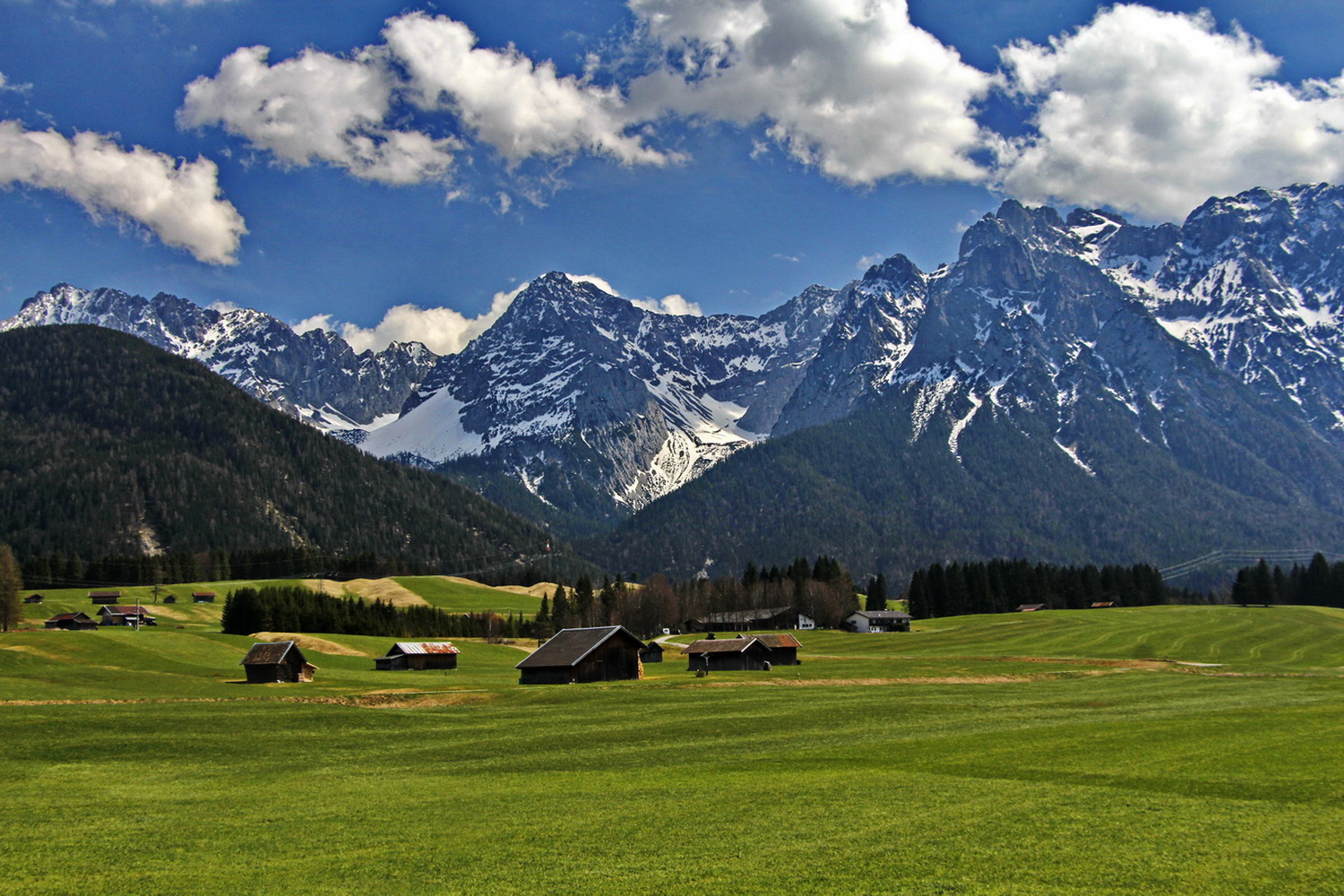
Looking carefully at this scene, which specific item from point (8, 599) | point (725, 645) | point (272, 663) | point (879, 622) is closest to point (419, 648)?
point (272, 663)

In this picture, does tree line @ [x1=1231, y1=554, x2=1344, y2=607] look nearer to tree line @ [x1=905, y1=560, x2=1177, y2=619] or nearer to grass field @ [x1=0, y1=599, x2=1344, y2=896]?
tree line @ [x1=905, y1=560, x2=1177, y2=619]

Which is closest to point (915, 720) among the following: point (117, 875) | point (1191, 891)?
point (1191, 891)

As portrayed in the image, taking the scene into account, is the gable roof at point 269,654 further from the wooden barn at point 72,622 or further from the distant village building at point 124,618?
the wooden barn at point 72,622

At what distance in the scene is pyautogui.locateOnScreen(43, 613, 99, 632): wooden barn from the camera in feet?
458

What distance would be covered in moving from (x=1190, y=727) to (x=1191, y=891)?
26.0m

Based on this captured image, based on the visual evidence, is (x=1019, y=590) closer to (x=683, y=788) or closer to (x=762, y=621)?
(x=762, y=621)

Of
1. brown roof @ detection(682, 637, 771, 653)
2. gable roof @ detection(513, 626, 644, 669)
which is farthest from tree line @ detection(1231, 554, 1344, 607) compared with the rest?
gable roof @ detection(513, 626, 644, 669)

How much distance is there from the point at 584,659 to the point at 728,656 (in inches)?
768

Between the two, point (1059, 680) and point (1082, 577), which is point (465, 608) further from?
point (1059, 680)

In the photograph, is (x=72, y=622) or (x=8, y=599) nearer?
(x=8, y=599)

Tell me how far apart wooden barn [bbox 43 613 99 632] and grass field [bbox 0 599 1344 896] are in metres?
79.4

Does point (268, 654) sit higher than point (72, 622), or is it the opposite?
point (268, 654)

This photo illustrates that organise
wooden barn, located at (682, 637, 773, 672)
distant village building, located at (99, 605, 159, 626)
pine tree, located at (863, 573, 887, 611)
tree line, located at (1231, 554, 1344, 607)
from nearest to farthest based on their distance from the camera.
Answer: wooden barn, located at (682, 637, 773, 672)
distant village building, located at (99, 605, 159, 626)
tree line, located at (1231, 554, 1344, 607)
pine tree, located at (863, 573, 887, 611)

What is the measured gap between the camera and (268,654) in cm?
8400
